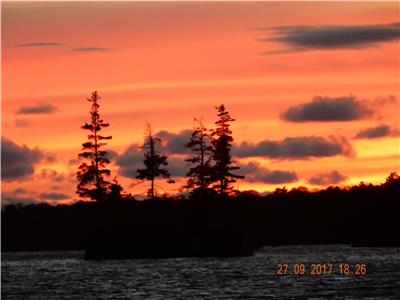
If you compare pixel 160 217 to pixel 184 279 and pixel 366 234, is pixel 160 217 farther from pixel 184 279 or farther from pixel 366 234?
pixel 366 234

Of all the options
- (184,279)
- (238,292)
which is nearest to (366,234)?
(184,279)

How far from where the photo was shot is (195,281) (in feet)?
327

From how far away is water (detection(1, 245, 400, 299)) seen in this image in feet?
284

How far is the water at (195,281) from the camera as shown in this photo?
3410 inches

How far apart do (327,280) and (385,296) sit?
1744cm
